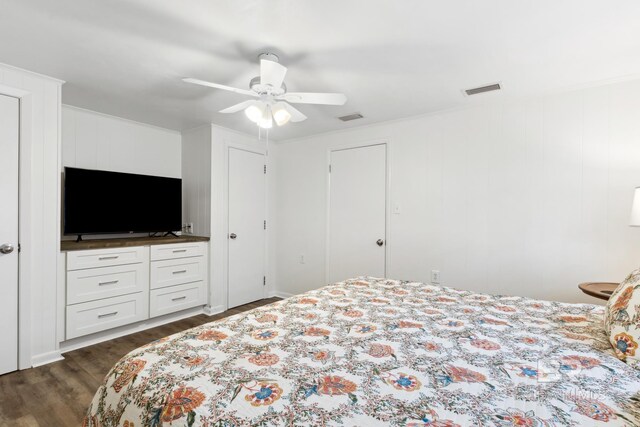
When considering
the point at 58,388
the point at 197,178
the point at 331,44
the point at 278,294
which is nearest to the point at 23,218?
the point at 58,388

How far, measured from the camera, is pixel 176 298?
3514 millimetres

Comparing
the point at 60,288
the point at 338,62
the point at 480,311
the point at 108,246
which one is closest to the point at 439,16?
the point at 338,62

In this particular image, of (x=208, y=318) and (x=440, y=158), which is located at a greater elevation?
(x=440, y=158)

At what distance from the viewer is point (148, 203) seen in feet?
11.7

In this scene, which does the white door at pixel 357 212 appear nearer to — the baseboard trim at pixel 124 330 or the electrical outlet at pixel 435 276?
the electrical outlet at pixel 435 276

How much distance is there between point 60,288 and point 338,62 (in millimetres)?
2909

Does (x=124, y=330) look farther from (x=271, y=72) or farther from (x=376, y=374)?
(x=376, y=374)

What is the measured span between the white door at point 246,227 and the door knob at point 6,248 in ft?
6.57

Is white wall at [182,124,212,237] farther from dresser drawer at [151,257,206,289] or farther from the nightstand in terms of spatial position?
the nightstand

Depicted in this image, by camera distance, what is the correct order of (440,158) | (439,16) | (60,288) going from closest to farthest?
1. (439,16)
2. (60,288)
3. (440,158)

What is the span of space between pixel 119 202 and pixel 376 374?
10.8 ft

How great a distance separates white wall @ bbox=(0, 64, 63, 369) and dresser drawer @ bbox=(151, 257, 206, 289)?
2.83 ft

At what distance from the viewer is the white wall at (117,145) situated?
10.6 ft

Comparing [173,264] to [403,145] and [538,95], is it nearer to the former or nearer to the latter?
[403,145]
